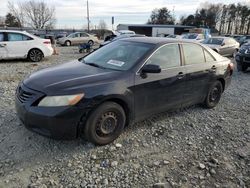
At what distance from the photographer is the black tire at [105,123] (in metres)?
3.40

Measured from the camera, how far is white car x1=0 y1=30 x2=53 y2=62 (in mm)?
10750

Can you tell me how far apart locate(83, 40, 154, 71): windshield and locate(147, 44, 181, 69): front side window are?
0.55ft

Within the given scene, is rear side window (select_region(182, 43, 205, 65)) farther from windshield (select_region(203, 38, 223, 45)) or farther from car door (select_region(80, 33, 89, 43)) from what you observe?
car door (select_region(80, 33, 89, 43))

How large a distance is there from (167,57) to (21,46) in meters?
8.69

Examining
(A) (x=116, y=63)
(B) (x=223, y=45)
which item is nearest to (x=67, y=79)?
(A) (x=116, y=63)

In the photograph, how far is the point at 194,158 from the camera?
3.51 metres

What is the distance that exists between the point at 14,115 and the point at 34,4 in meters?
72.0

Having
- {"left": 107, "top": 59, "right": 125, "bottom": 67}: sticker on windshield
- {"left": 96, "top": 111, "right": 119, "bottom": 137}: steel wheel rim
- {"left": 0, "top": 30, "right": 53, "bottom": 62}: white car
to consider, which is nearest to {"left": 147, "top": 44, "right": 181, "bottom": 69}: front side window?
{"left": 107, "top": 59, "right": 125, "bottom": 67}: sticker on windshield

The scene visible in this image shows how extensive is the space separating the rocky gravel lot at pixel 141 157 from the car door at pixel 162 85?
42cm

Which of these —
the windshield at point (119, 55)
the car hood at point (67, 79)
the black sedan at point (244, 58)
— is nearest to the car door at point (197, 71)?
the windshield at point (119, 55)

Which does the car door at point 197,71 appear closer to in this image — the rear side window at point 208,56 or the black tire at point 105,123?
the rear side window at point 208,56

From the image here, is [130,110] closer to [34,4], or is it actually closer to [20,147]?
[20,147]

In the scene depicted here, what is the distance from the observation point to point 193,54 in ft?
15.7

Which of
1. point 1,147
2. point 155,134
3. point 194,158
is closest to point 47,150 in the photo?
point 1,147
